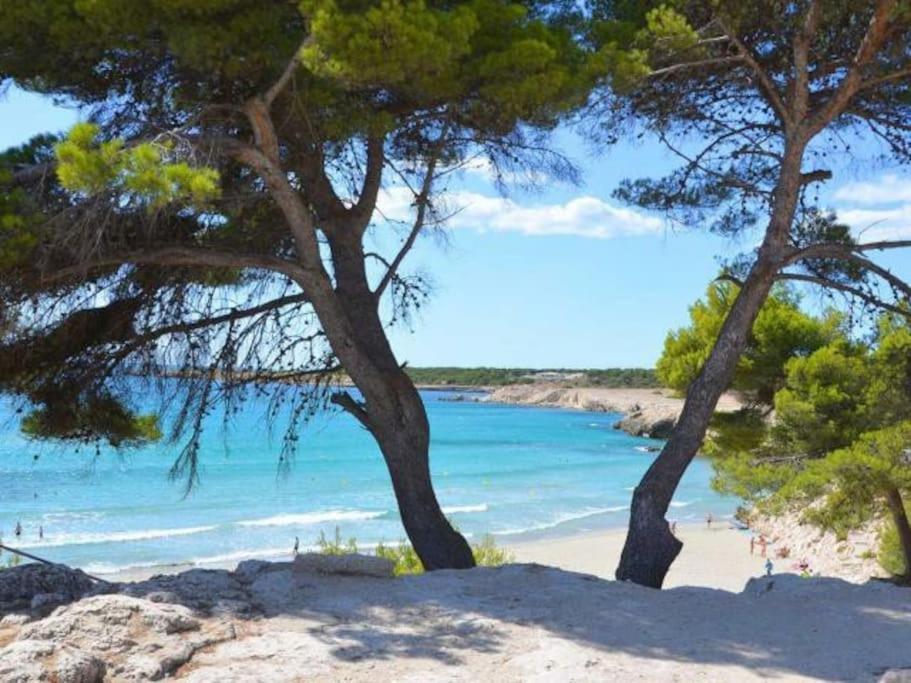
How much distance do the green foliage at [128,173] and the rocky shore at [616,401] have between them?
69.6m

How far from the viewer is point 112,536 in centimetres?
2714

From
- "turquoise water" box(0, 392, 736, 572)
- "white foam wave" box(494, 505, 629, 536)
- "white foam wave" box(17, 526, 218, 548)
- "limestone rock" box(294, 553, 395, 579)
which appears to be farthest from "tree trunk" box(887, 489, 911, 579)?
"white foam wave" box(17, 526, 218, 548)

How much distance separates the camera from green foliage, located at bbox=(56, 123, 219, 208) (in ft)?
17.6

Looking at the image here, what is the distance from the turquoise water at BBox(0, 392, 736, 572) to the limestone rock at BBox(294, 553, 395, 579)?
10.1 feet

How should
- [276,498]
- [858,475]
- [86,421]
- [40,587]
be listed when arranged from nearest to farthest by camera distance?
[40,587], [86,421], [858,475], [276,498]

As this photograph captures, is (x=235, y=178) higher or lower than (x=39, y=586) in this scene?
higher

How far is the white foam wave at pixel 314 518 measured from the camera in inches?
1180

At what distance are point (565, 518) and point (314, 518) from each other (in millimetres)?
7938

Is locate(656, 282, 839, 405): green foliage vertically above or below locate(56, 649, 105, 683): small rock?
above

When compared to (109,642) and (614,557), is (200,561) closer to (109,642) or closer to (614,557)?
(614,557)

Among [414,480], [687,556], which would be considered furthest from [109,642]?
[687,556]

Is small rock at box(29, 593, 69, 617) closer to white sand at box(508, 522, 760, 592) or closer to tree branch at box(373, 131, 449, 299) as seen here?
tree branch at box(373, 131, 449, 299)

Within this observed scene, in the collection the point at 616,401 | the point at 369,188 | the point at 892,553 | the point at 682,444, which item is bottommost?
the point at 892,553

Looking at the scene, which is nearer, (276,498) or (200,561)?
(200,561)
